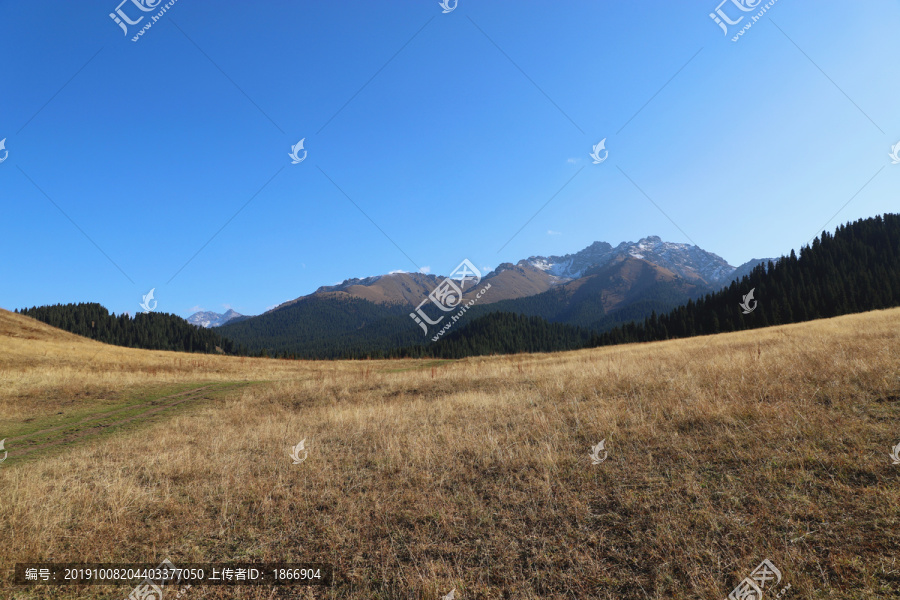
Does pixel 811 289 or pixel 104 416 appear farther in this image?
pixel 811 289

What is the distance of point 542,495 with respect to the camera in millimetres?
6727

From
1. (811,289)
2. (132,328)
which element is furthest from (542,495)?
(132,328)

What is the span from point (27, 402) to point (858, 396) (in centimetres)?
3253

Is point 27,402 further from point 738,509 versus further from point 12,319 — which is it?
point 12,319

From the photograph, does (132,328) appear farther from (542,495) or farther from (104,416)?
(542,495)

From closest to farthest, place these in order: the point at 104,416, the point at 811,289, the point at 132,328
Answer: the point at 104,416
the point at 811,289
the point at 132,328

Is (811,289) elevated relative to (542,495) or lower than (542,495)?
elevated

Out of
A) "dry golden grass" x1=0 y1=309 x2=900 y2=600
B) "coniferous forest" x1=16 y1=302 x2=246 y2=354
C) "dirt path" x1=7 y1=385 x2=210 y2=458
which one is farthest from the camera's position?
"coniferous forest" x1=16 y1=302 x2=246 y2=354

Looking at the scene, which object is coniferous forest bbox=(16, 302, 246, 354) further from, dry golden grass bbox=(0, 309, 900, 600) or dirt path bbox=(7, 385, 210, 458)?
dry golden grass bbox=(0, 309, 900, 600)

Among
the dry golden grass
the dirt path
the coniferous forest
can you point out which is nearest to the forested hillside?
the dry golden grass

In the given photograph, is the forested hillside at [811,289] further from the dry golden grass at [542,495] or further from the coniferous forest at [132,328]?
the coniferous forest at [132,328]

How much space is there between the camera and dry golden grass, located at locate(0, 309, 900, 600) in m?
4.67

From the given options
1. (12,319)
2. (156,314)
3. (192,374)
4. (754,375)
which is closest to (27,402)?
(192,374)

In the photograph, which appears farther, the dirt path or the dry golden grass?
the dirt path
